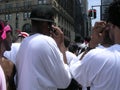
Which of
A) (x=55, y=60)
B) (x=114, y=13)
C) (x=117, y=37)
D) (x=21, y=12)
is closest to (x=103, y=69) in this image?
(x=117, y=37)

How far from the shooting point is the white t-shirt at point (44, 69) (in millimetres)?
3932

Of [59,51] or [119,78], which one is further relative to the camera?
[59,51]

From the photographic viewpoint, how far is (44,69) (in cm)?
397

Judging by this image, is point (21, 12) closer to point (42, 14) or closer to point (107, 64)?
point (42, 14)

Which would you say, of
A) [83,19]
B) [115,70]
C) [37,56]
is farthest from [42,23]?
[83,19]

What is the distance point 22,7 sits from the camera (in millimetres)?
98812

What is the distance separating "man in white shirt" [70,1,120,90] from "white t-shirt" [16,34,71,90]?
0.43 metres

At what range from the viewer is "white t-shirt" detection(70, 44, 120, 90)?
3482 millimetres

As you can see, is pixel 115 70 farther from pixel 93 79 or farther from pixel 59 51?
pixel 59 51

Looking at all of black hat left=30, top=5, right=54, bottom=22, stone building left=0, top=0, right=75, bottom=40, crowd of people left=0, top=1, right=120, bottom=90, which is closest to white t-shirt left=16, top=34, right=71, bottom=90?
crowd of people left=0, top=1, right=120, bottom=90

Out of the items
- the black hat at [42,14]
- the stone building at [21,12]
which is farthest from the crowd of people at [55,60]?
the stone building at [21,12]

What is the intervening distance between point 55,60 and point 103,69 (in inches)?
24.8

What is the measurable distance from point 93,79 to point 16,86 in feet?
3.05

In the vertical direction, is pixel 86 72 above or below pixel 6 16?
above
